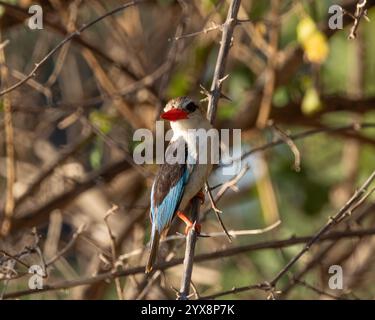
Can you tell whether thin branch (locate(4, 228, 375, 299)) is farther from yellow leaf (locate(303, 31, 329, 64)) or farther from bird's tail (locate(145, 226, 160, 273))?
yellow leaf (locate(303, 31, 329, 64))

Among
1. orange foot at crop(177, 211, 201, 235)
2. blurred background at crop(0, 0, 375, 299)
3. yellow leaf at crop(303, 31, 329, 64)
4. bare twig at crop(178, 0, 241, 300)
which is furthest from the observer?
blurred background at crop(0, 0, 375, 299)

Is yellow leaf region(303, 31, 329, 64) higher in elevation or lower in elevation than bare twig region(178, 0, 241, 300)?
higher

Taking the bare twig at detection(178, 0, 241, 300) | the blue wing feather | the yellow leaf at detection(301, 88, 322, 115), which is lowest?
the blue wing feather

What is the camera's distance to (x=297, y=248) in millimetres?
5230

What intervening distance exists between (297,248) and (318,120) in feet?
2.72

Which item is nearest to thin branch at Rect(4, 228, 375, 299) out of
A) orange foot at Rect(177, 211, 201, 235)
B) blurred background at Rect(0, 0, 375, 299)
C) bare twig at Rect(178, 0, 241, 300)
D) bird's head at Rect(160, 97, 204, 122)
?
blurred background at Rect(0, 0, 375, 299)

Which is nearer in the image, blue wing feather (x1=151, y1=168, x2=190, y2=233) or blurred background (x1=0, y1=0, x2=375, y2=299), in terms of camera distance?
blue wing feather (x1=151, y1=168, x2=190, y2=233)

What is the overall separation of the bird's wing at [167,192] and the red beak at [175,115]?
124mm

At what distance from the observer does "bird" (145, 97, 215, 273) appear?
3.82 meters

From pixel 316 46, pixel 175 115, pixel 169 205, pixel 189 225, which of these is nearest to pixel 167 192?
pixel 169 205

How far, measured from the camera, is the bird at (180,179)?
3.82 m

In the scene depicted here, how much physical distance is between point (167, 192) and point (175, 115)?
37 cm

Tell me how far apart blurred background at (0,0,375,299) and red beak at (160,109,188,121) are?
44 centimetres
